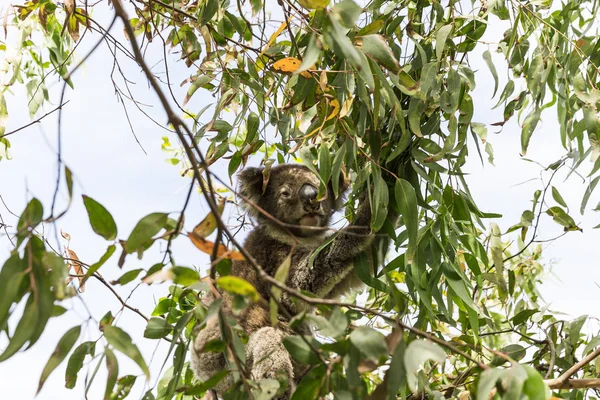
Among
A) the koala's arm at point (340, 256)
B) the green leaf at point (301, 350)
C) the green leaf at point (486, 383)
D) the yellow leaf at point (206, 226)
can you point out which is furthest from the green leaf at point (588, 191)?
the yellow leaf at point (206, 226)

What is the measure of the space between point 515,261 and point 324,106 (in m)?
2.13

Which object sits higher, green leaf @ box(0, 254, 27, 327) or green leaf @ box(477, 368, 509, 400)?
green leaf @ box(0, 254, 27, 327)

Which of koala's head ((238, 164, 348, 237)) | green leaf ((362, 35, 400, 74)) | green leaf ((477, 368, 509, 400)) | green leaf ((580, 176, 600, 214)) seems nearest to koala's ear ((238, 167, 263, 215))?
koala's head ((238, 164, 348, 237))

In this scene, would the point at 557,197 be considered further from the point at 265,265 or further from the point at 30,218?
the point at 30,218

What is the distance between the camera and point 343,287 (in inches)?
138

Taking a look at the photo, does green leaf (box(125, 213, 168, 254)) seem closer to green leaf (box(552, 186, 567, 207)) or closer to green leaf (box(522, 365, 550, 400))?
green leaf (box(522, 365, 550, 400))

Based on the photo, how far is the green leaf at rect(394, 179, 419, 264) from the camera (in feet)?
6.86

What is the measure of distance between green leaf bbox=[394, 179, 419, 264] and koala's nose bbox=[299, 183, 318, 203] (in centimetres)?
152

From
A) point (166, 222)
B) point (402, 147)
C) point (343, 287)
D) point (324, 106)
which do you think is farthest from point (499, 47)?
point (166, 222)

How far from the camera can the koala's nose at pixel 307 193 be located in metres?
3.68

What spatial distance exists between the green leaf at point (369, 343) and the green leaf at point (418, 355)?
49 millimetres

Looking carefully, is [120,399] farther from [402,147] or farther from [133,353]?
[402,147]

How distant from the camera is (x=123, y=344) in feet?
4.37

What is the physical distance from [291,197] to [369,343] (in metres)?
2.67
